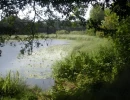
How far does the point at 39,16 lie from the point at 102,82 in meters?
3.45

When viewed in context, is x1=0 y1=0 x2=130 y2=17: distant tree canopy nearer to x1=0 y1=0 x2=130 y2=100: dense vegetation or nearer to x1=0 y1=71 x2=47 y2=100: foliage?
x1=0 y1=0 x2=130 y2=100: dense vegetation

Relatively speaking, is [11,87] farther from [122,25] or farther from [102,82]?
[122,25]

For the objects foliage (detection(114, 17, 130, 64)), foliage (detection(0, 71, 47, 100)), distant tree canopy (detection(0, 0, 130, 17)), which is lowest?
foliage (detection(0, 71, 47, 100))

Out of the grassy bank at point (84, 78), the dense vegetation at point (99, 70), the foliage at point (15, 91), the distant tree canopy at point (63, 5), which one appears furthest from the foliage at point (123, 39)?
the foliage at point (15, 91)

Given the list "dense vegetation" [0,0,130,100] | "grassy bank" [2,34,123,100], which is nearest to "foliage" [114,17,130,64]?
"dense vegetation" [0,0,130,100]

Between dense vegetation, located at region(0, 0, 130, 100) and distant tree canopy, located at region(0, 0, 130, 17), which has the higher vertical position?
distant tree canopy, located at region(0, 0, 130, 17)

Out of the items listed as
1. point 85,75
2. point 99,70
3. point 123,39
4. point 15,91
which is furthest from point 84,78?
point 15,91

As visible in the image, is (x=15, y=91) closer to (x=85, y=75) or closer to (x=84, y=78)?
(x=84, y=78)

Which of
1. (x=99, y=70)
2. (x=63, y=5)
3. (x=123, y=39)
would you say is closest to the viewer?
(x=63, y=5)

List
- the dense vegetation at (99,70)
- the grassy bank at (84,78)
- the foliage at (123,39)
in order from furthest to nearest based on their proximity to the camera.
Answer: the foliage at (123,39), the grassy bank at (84,78), the dense vegetation at (99,70)

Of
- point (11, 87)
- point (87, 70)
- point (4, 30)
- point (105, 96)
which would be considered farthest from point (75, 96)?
point (4, 30)

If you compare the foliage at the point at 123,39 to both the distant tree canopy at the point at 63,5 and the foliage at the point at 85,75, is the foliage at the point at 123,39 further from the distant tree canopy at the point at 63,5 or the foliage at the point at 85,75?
the distant tree canopy at the point at 63,5

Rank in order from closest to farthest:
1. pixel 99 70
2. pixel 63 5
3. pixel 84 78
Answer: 1. pixel 63 5
2. pixel 84 78
3. pixel 99 70

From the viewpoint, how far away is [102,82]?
8242mm
